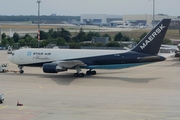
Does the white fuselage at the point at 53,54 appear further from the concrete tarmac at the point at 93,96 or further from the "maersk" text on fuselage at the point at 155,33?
the "maersk" text on fuselage at the point at 155,33

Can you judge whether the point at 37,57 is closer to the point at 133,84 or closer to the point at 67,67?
the point at 67,67

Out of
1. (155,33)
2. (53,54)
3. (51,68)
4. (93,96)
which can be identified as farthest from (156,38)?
(93,96)

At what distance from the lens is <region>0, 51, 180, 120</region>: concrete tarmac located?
1117 inches

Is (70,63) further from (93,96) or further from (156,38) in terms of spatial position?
(93,96)

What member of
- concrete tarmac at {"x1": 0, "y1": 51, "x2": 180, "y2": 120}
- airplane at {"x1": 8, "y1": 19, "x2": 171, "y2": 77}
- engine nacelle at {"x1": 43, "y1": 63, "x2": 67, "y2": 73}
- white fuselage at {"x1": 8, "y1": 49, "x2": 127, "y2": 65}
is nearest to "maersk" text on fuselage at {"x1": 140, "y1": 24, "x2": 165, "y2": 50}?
airplane at {"x1": 8, "y1": 19, "x2": 171, "y2": 77}

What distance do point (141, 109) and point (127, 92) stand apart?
8149mm

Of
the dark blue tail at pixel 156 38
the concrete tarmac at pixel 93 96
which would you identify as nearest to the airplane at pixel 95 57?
the dark blue tail at pixel 156 38

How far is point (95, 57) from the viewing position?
4919 centimetres

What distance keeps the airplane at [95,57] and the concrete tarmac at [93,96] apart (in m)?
1.34

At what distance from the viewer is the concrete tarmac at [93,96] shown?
28.4 metres

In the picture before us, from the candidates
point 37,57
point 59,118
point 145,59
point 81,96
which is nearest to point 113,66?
point 145,59

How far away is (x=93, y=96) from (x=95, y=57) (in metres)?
13.8

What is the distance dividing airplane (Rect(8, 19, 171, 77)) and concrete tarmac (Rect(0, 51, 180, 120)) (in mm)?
1335

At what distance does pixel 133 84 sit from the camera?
143ft
